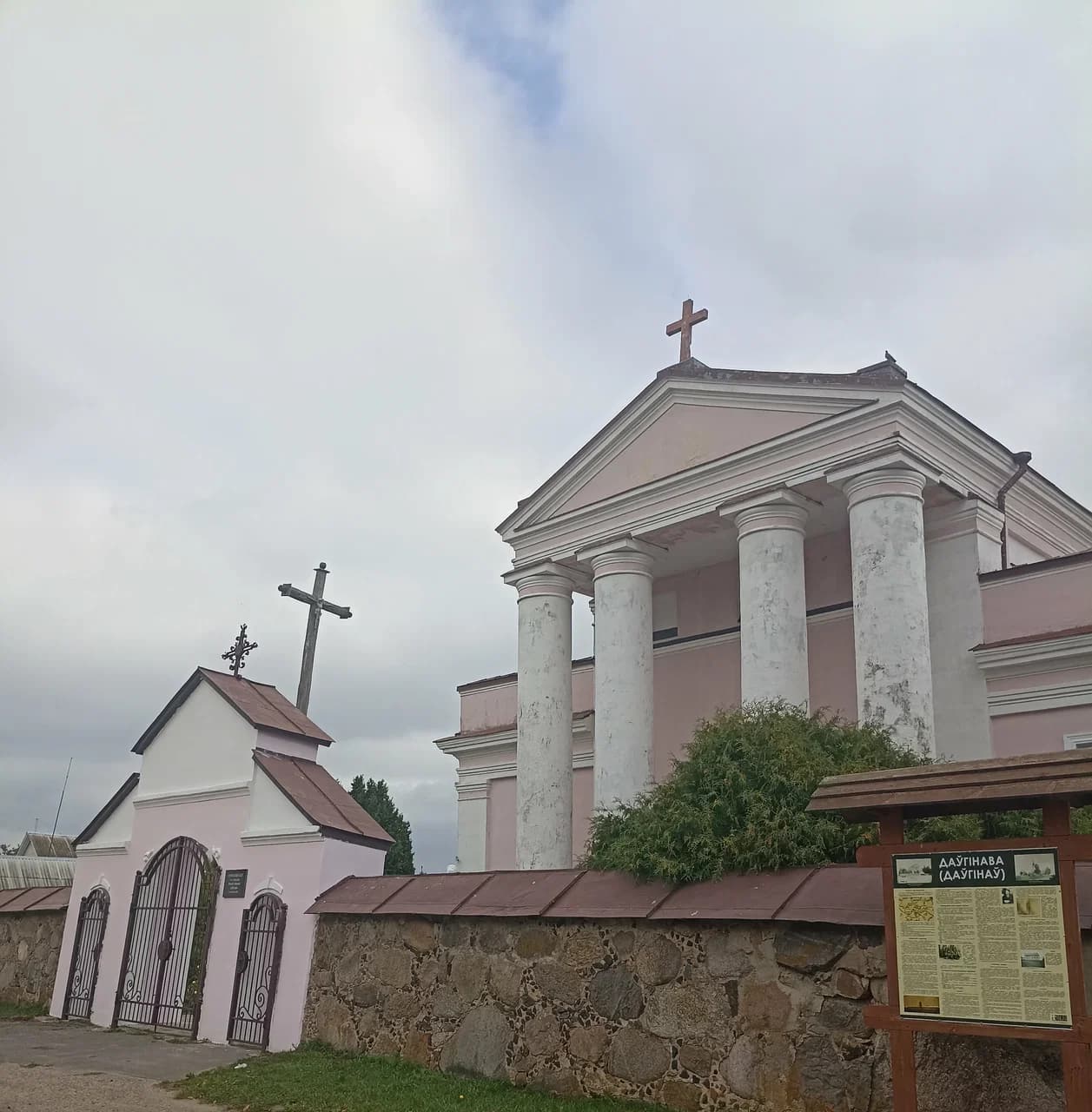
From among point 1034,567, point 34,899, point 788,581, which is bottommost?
point 34,899

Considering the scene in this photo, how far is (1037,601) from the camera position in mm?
13820

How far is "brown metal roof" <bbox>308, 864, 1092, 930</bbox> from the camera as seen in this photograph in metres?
7.23

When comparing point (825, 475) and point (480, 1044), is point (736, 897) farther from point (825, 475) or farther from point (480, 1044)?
point (825, 475)

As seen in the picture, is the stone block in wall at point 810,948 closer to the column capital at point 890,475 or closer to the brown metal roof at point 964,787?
the brown metal roof at point 964,787

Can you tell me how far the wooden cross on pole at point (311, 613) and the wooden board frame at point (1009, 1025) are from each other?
1499 cm

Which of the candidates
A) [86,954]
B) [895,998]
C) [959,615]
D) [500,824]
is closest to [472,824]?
[500,824]

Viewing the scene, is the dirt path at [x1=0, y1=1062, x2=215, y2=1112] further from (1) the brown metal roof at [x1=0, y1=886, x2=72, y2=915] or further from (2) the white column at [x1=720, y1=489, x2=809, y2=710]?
(2) the white column at [x1=720, y1=489, x2=809, y2=710]

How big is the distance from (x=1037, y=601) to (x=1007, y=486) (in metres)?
1.93

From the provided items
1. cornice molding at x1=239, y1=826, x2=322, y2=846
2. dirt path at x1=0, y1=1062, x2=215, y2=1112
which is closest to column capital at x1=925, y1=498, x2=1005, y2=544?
cornice molding at x1=239, y1=826, x2=322, y2=846

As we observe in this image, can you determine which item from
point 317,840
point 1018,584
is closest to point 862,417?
point 1018,584

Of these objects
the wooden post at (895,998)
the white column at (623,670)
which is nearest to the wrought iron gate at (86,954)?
the white column at (623,670)

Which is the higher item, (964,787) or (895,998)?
(964,787)

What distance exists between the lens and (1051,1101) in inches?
243

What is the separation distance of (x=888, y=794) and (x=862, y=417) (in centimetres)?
847
